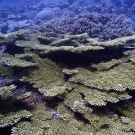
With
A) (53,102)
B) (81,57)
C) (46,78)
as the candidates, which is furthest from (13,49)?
(53,102)

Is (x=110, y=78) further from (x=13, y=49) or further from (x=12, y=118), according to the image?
(x=13, y=49)

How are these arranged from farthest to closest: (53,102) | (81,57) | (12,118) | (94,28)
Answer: (94,28)
(81,57)
(53,102)
(12,118)

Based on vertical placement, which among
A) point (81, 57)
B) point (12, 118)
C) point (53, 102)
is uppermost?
point (81, 57)

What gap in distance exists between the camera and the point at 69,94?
15.2ft

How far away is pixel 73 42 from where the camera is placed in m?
6.43

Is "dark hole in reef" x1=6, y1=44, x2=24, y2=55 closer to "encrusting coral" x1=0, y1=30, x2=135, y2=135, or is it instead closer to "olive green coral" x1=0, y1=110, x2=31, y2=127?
"encrusting coral" x1=0, y1=30, x2=135, y2=135

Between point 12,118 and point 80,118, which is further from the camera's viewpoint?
point 80,118

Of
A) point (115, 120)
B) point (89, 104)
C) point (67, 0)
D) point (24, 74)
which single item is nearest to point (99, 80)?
point (89, 104)

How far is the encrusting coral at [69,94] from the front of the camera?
3842 mm

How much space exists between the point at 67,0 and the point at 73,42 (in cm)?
2642

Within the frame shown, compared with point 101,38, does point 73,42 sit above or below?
above

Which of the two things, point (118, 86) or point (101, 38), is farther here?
point (101, 38)

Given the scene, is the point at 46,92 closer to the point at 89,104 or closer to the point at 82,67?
the point at 89,104

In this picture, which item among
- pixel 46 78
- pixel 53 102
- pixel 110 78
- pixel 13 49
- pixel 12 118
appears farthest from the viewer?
pixel 13 49
